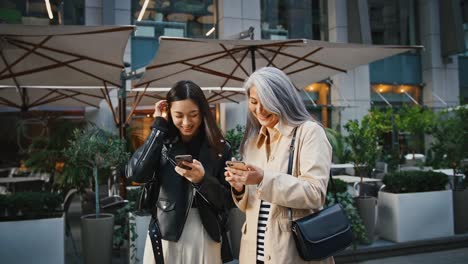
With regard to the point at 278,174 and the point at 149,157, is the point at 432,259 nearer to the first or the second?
the point at 278,174

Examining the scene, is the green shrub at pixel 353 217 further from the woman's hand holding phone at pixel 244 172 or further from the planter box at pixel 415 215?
the woman's hand holding phone at pixel 244 172

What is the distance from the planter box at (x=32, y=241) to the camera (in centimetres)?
472

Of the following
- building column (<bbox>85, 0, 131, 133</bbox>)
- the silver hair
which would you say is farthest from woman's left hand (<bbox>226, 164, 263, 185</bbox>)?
building column (<bbox>85, 0, 131, 133</bbox>)

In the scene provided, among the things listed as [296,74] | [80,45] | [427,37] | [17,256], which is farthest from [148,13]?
[427,37]

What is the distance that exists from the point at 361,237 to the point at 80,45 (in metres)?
4.98

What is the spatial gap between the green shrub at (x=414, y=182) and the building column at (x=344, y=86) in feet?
32.7

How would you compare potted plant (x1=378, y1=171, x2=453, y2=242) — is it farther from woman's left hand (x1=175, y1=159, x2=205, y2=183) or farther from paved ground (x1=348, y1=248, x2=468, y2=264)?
woman's left hand (x1=175, y1=159, x2=205, y2=183)

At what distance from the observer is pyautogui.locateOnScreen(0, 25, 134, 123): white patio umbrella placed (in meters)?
4.61

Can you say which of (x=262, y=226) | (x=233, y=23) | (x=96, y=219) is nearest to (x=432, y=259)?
(x=96, y=219)

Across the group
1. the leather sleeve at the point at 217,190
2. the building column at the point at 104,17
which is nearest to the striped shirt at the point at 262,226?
the leather sleeve at the point at 217,190

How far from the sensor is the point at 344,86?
55.1 feet

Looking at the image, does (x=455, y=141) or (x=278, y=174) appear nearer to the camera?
(x=278, y=174)

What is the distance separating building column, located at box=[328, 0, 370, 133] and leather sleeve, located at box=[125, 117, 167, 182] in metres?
15.1

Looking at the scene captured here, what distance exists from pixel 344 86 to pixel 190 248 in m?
15.7
